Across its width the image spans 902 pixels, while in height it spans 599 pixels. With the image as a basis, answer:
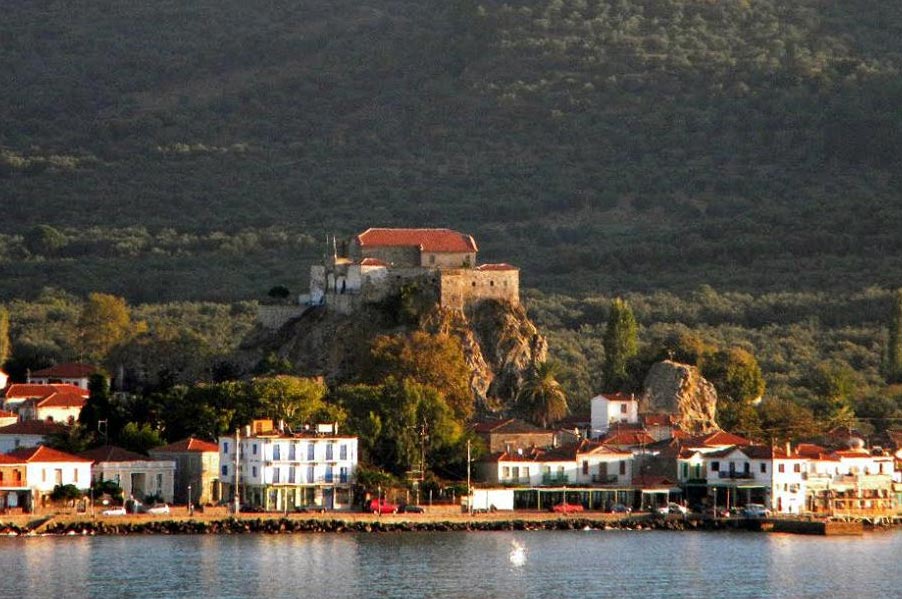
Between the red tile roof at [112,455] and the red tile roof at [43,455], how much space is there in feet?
3.78

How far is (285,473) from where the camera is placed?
90375 mm

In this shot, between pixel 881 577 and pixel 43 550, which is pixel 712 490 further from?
pixel 43 550

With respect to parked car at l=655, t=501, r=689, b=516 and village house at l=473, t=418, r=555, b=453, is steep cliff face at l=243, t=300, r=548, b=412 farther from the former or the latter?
parked car at l=655, t=501, r=689, b=516

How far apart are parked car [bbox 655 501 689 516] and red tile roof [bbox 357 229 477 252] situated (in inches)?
730

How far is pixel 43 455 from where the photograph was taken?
286ft

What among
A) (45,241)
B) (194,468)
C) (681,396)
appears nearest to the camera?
(194,468)

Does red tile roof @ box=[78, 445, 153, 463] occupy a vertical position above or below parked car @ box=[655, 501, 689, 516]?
above

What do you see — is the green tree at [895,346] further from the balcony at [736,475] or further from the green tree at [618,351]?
the balcony at [736,475]

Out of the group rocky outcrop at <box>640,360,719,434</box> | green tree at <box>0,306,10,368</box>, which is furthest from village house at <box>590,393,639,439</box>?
green tree at <box>0,306,10,368</box>

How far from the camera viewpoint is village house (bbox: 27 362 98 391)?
362 ft

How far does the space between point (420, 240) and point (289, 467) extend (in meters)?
20.7

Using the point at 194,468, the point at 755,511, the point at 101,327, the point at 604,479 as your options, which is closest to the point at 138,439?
the point at 194,468

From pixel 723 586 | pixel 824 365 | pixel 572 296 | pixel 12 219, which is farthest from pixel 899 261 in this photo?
pixel 723 586

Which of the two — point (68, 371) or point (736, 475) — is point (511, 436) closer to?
point (736, 475)
